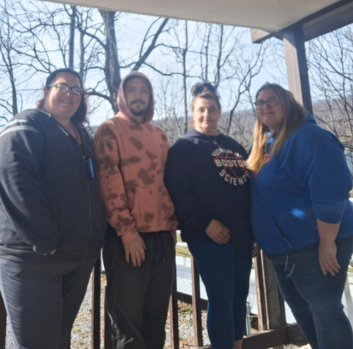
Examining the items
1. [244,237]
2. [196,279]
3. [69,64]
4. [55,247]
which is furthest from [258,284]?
[69,64]

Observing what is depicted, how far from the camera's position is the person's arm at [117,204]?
1920 mm

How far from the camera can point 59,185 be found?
1.73 m

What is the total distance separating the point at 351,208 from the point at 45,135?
5.16 feet

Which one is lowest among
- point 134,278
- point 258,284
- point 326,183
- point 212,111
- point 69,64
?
point 258,284

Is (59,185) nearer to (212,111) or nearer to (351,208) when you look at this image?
(212,111)

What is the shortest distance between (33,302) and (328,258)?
4.43 feet

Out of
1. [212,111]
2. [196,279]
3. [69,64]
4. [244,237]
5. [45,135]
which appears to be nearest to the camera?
[45,135]

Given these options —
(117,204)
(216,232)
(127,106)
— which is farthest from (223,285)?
(127,106)

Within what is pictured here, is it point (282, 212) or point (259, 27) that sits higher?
point (259, 27)

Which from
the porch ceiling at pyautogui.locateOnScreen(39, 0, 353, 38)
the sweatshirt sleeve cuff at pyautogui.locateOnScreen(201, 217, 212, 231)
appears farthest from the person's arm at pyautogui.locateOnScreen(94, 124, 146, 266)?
the porch ceiling at pyautogui.locateOnScreen(39, 0, 353, 38)

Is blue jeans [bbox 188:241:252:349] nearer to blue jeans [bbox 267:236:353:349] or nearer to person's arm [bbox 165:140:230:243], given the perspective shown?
person's arm [bbox 165:140:230:243]

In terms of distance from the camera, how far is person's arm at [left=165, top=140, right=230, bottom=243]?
213 cm

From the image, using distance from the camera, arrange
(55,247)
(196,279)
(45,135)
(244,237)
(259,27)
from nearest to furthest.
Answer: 1. (55,247)
2. (45,135)
3. (244,237)
4. (196,279)
5. (259,27)

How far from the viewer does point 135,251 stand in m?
1.92
